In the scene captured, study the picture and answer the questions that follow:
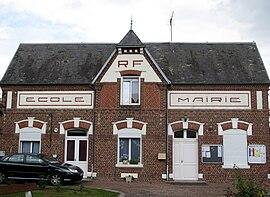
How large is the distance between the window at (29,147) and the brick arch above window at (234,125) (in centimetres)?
1002

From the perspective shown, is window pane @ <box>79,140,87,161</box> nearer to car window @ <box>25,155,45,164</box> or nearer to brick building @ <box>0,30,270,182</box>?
brick building @ <box>0,30,270,182</box>

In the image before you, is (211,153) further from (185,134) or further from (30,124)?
(30,124)

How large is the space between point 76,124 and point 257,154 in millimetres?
9746

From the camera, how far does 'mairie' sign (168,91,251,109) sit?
20391 mm

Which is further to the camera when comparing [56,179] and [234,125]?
[234,125]

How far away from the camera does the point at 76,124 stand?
2070cm

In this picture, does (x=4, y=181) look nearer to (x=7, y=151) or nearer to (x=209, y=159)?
(x=7, y=151)

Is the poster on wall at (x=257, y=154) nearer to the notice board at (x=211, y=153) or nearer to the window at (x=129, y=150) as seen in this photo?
the notice board at (x=211, y=153)

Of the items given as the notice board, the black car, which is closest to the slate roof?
the notice board

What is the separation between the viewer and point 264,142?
65.5ft

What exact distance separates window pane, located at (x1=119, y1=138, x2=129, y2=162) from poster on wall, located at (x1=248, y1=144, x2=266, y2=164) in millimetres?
6441

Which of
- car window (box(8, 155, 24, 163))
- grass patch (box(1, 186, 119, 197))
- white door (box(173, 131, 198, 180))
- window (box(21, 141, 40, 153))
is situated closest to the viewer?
grass patch (box(1, 186, 119, 197))

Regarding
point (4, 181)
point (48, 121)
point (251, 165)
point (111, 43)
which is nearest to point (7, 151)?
point (48, 121)

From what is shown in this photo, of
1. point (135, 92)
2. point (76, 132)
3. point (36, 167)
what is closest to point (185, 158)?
point (135, 92)
